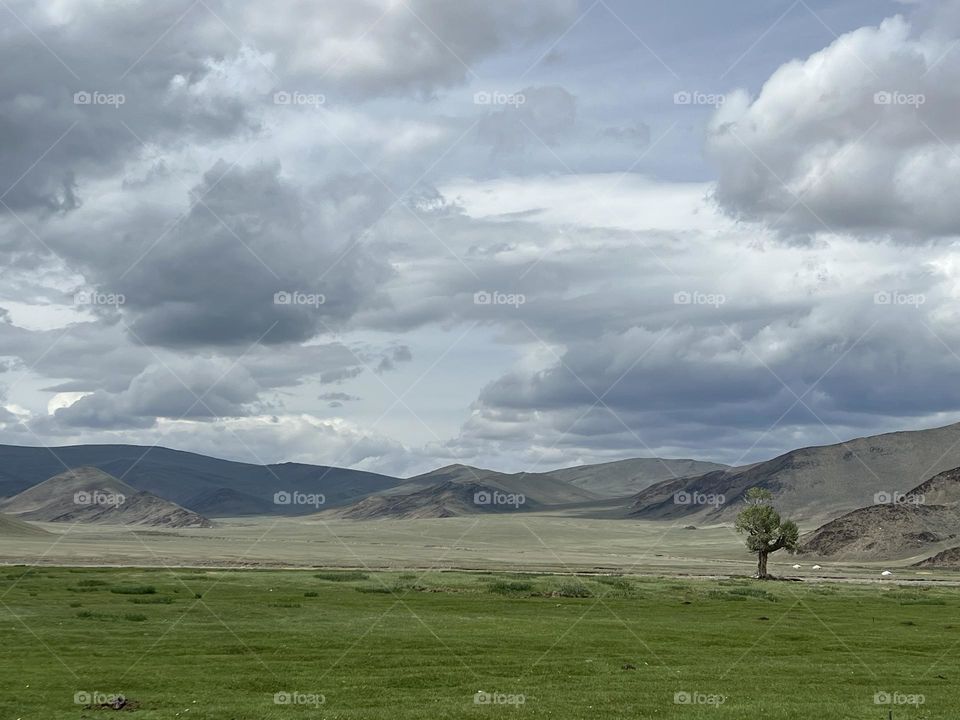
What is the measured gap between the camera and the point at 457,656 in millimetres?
37562

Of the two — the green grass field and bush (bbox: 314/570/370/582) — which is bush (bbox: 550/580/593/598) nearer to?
the green grass field

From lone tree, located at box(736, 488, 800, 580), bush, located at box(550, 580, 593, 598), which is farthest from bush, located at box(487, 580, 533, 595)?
lone tree, located at box(736, 488, 800, 580)

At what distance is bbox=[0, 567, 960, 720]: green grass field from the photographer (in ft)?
92.7

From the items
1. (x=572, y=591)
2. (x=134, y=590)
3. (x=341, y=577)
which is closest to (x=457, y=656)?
(x=134, y=590)

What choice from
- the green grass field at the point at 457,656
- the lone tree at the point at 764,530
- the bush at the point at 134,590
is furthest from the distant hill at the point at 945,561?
the bush at the point at 134,590

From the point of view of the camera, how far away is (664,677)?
33844mm

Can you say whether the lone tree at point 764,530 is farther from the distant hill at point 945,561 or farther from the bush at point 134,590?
the bush at point 134,590

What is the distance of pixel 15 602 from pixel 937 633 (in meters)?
52.1

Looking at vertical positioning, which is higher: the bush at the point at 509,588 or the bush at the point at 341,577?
the bush at the point at 341,577

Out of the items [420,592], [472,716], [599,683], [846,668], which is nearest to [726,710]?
[599,683]

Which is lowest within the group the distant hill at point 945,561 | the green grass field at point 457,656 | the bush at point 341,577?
the distant hill at point 945,561

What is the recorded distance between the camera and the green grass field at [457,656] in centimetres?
2825

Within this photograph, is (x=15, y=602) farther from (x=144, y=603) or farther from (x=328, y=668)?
(x=328, y=668)

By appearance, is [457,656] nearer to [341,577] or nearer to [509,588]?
[509,588]
